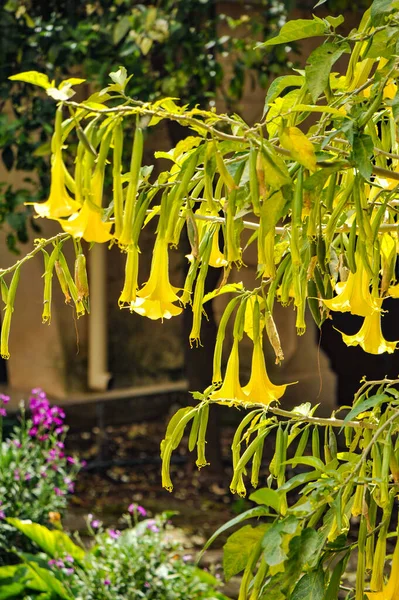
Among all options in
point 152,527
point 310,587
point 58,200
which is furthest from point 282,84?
point 152,527

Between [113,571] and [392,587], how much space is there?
213cm

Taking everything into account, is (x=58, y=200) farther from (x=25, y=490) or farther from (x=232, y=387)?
(x=25, y=490)

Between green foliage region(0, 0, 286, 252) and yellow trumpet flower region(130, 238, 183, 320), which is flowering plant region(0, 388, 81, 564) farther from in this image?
yellow trumpet flower region(130, 238, 183, 320)

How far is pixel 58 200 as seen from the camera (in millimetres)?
1004

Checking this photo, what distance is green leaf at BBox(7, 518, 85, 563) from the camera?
3.45m

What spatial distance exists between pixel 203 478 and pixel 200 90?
2489 millimetres

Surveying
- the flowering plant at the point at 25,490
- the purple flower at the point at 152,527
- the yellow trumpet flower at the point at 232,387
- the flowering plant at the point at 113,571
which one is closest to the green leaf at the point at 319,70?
the yellow trumpet flower at the point at 232,387

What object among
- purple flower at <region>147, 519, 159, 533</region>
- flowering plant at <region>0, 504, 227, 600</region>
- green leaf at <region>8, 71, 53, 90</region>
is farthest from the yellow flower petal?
purple flower at <region>147, 519, 159, 533</region>

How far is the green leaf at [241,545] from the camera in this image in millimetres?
1292

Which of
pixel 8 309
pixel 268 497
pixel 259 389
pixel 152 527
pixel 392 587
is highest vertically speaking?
pixel 8 309

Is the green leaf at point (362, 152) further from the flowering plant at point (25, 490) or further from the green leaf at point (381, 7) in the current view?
the flowering plant at point (25, 490)

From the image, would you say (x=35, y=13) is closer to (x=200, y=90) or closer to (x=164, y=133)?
(x=200, y=90)

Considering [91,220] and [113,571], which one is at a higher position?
[91,220]

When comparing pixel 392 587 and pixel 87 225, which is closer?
pixel 87 225
